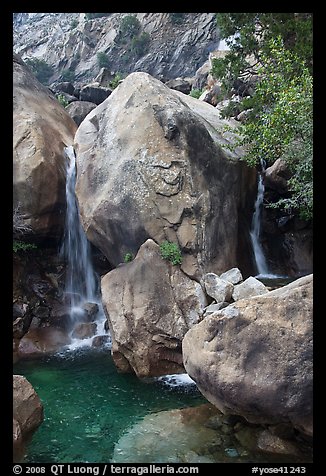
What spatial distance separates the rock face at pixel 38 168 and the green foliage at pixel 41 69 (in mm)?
51965


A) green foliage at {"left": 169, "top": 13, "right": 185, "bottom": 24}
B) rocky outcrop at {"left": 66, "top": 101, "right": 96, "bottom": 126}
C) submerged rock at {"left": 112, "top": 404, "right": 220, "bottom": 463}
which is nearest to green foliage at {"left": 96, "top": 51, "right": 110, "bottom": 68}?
green foliage at {"left": 169, "top": 13, "right": 185, "bottom": 24}

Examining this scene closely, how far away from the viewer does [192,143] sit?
42.8ft

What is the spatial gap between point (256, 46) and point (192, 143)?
16.4ft

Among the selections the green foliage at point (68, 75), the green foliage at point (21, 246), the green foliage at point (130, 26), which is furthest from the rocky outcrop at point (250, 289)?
the green foliage at point (68, 75)

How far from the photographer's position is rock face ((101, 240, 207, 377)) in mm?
10766

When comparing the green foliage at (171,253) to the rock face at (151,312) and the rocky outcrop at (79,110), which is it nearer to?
the rock face at (151,312)

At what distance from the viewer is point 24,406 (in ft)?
26.4

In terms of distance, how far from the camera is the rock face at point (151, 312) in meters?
10.8

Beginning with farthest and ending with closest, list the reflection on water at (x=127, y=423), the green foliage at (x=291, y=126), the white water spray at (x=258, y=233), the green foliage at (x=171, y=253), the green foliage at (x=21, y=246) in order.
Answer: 1. the white water spray at (x=258, y=233)
2. the green foliage at (x=21, y=246)
3. the green foliage at (x=171, y=253)
4. the green foliage at (x=291, y=126)
5. the reflection on water at (x=127, y=423)

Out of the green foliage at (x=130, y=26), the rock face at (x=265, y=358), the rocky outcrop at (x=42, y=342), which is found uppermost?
the green foliage at (x=130, y=26)

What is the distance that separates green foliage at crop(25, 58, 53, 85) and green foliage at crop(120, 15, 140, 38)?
13120 millimetres

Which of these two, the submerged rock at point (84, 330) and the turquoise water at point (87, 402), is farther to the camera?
the submerged rock at point (84, 330)

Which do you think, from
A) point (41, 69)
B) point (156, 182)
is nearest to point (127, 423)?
point (156, 182)

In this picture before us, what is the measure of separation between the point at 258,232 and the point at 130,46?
51.0 m
